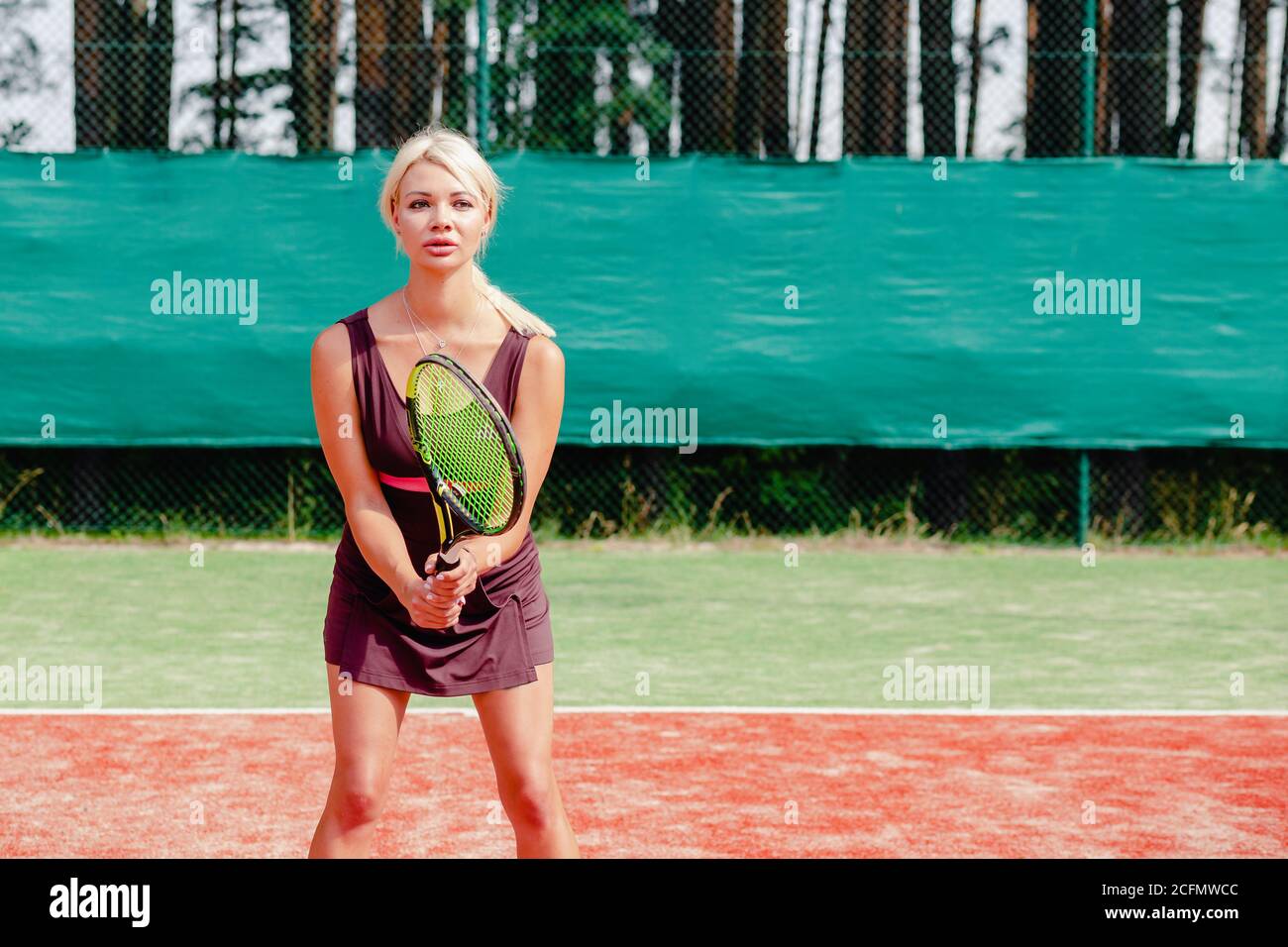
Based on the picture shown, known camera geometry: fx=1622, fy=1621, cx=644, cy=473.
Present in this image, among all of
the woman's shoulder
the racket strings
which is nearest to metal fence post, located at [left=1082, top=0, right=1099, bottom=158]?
the woman's shoulder

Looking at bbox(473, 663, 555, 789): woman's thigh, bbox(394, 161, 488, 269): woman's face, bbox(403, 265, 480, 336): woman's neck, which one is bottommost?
bbox(473, 663, 555, 789): woman's thigh

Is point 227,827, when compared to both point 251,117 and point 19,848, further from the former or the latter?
point 251,117

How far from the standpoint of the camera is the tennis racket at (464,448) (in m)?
2.91

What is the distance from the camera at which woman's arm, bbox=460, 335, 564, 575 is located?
9.92ft

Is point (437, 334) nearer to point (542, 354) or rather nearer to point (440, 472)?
point (542, 354)

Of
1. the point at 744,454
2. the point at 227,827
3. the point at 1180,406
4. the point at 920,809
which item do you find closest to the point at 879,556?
the point at 744,454

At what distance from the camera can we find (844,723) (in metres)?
6.01

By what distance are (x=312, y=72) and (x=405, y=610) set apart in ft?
40.2

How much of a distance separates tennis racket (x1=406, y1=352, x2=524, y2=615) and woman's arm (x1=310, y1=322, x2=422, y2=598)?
0.12 metres

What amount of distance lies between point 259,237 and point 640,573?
3.23 metres

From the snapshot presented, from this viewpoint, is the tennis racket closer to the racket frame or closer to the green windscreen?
the racket frame

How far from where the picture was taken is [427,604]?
2.86 meters

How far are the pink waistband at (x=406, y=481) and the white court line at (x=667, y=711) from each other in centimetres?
311

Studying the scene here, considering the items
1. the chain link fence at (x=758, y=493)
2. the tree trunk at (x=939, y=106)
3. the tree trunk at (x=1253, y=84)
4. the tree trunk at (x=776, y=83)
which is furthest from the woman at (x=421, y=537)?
the tree trunk at (x=1253, y=84)
